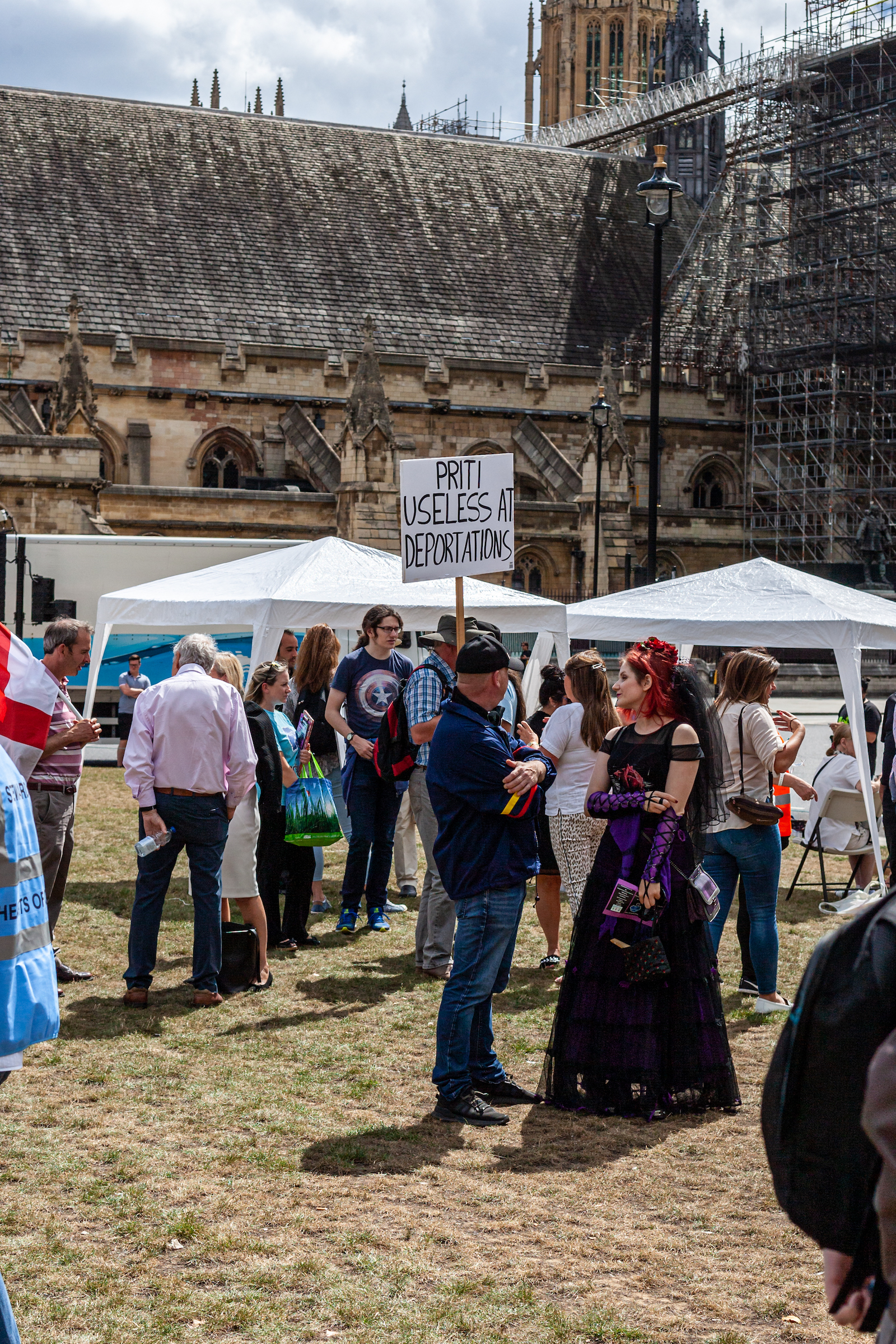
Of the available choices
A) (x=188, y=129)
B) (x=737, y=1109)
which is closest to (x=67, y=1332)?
(x=737, y=1109)

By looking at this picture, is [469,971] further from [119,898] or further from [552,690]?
[119,898]

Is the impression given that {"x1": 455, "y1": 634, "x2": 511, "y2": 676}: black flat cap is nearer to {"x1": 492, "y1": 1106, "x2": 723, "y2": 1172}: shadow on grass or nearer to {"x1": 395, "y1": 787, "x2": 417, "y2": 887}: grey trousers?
{"x1": 492, "y1": 1106, "x2": 723, "y2": 1172}: shadow on grass

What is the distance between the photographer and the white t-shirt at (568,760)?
7.81 metres

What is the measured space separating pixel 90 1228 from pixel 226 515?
23911 millimetres

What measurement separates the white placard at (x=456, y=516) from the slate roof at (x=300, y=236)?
2298 centimetres

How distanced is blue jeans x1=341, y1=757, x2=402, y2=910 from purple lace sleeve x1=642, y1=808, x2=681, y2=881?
362cm

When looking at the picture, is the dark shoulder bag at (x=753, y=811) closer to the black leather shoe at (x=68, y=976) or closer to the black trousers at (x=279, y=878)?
the black trousers at (x=279, y=878)

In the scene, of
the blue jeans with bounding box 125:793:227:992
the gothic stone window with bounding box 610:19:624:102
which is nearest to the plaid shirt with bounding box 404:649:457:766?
the blue jeans with bounding box 125:793:227:992

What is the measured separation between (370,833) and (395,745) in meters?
1.24

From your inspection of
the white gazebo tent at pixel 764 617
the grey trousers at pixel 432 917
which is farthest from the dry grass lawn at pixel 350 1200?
the white gazebo tent at pixel 764 617

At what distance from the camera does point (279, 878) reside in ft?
28.8

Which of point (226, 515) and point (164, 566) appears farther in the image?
point (226, 515)

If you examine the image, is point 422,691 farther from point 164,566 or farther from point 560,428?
point 560,428

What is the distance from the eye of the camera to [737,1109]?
19.3 feet
